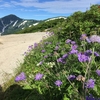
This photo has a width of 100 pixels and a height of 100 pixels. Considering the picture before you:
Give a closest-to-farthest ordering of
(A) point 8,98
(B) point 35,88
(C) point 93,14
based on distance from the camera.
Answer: (B) point 35,88 < (A) point 8,98 < (C) point 93,14

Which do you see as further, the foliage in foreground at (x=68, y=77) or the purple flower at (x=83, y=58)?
the purple flower at (x=83, y=58)

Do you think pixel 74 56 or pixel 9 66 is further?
pixel 9 66

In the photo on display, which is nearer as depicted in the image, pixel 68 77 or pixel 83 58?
pixel 83 58

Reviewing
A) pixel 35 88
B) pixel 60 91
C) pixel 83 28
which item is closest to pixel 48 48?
pixel 83 28

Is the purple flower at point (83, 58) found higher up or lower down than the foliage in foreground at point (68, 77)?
higher up

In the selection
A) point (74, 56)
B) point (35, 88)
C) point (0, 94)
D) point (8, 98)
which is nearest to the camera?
point (74, 56)

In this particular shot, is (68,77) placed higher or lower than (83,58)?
lower

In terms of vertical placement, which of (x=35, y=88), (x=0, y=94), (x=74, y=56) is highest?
(x=74, y=56)

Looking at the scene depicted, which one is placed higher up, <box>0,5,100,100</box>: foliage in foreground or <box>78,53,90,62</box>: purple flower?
<box>78,53,90,62</box>: purple flower

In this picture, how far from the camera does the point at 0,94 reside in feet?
16.8

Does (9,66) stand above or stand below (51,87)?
below

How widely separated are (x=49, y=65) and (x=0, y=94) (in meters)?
1.37

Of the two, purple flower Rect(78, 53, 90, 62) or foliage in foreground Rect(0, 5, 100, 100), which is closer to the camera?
foliage in foreground Rect(0, 5, 100, 100)

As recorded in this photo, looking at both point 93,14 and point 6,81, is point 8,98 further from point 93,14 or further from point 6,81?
point 93,14
